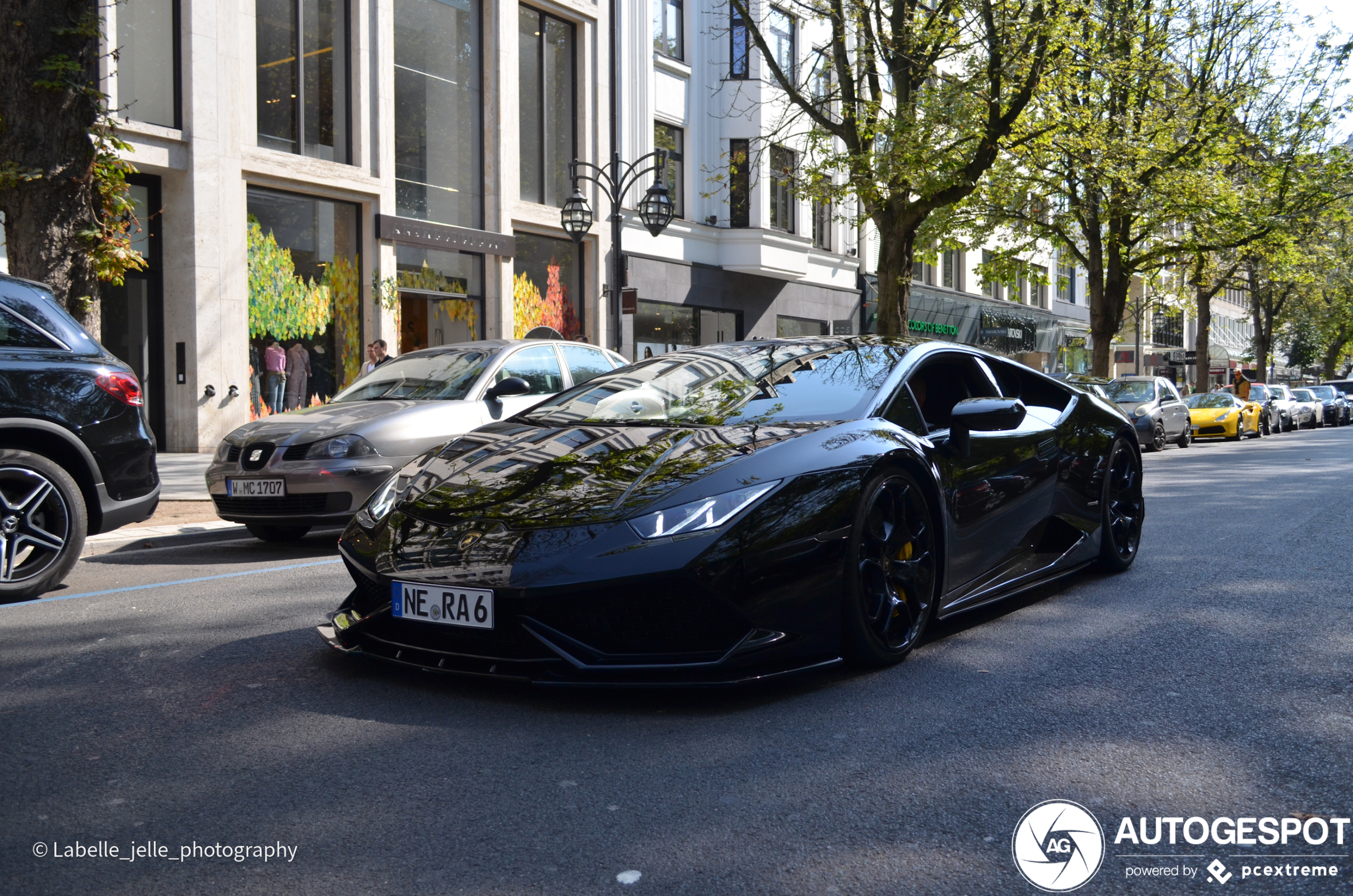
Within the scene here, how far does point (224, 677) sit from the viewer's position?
13.7 feet

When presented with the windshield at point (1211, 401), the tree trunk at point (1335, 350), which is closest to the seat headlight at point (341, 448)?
the windshield at point (1211, 401)

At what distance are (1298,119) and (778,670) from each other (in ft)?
103

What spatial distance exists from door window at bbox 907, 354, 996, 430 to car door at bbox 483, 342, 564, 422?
404 cm

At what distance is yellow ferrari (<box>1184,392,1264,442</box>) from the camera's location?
28.2 meters

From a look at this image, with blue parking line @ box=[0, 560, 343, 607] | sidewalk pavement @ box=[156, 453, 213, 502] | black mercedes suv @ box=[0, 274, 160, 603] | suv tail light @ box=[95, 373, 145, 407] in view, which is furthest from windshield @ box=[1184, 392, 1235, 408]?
black mercedes suv @ box=[0, 274, 160, 603]

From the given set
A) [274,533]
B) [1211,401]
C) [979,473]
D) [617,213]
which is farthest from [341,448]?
[1211,401]

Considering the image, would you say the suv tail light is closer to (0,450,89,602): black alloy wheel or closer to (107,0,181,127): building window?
(0,450,89,602): black alloy wheel

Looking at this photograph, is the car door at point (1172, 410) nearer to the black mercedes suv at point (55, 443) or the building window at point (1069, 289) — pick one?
the black mercedes suv at point (55, 443)

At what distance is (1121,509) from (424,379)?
5075 mm

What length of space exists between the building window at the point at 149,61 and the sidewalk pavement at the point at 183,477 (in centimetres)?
465

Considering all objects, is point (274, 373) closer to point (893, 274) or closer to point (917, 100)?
point (893, 274)

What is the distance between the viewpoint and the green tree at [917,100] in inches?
698

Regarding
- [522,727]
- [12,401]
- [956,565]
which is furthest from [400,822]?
[12,401]

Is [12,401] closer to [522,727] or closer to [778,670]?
[522,727]
